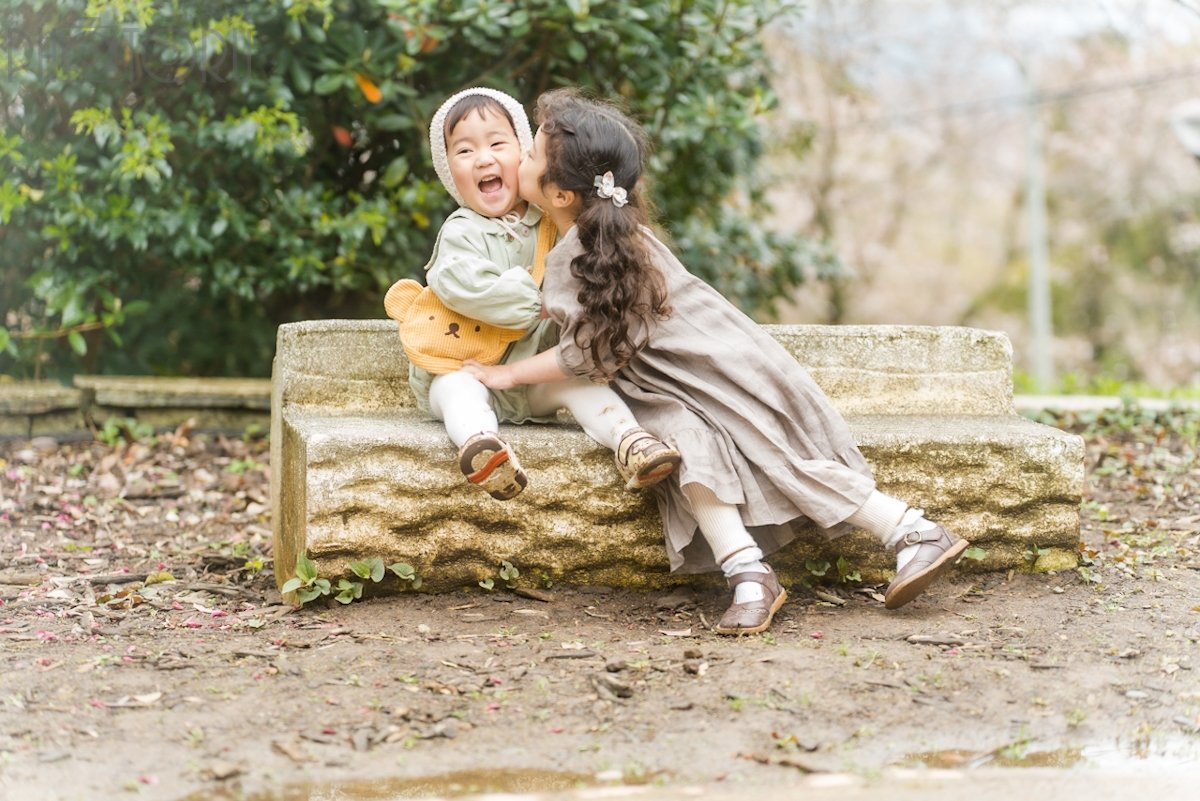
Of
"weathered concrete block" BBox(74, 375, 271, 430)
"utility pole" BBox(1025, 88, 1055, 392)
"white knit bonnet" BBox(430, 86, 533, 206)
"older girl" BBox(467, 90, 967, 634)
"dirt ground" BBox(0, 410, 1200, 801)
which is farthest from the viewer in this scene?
"utility pole" BBox(1025, 88, 1055, 392)

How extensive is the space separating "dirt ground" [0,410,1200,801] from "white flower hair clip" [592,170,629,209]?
96 centimetres

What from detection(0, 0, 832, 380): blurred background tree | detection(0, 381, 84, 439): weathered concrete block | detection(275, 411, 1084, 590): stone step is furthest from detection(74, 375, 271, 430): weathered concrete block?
detection(275, 411, 1084, 590): stone step

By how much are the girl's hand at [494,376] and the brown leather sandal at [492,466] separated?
0.82ft

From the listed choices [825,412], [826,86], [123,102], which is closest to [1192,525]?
[825,412]

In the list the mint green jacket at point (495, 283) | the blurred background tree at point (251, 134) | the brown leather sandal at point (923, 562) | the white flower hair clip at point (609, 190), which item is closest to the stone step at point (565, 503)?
the mint green jacket at point (495, 283)

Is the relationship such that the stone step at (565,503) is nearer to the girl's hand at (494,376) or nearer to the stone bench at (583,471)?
the stone bench at (583,471)

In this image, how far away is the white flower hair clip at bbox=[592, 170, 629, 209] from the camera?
3.01 metres

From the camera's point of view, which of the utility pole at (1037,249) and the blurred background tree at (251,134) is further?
the utility pole at (1037,249)

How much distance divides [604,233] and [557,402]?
0.47 meters

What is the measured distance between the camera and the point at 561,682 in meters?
2.57

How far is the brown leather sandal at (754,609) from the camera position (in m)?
2.88

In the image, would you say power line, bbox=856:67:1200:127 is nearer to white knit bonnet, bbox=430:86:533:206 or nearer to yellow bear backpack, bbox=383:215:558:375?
white knit bonnet, bbox=430:86:533:206

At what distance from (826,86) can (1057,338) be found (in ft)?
19.7

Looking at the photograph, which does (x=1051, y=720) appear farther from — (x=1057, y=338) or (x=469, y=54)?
(x=1057, y=338)
